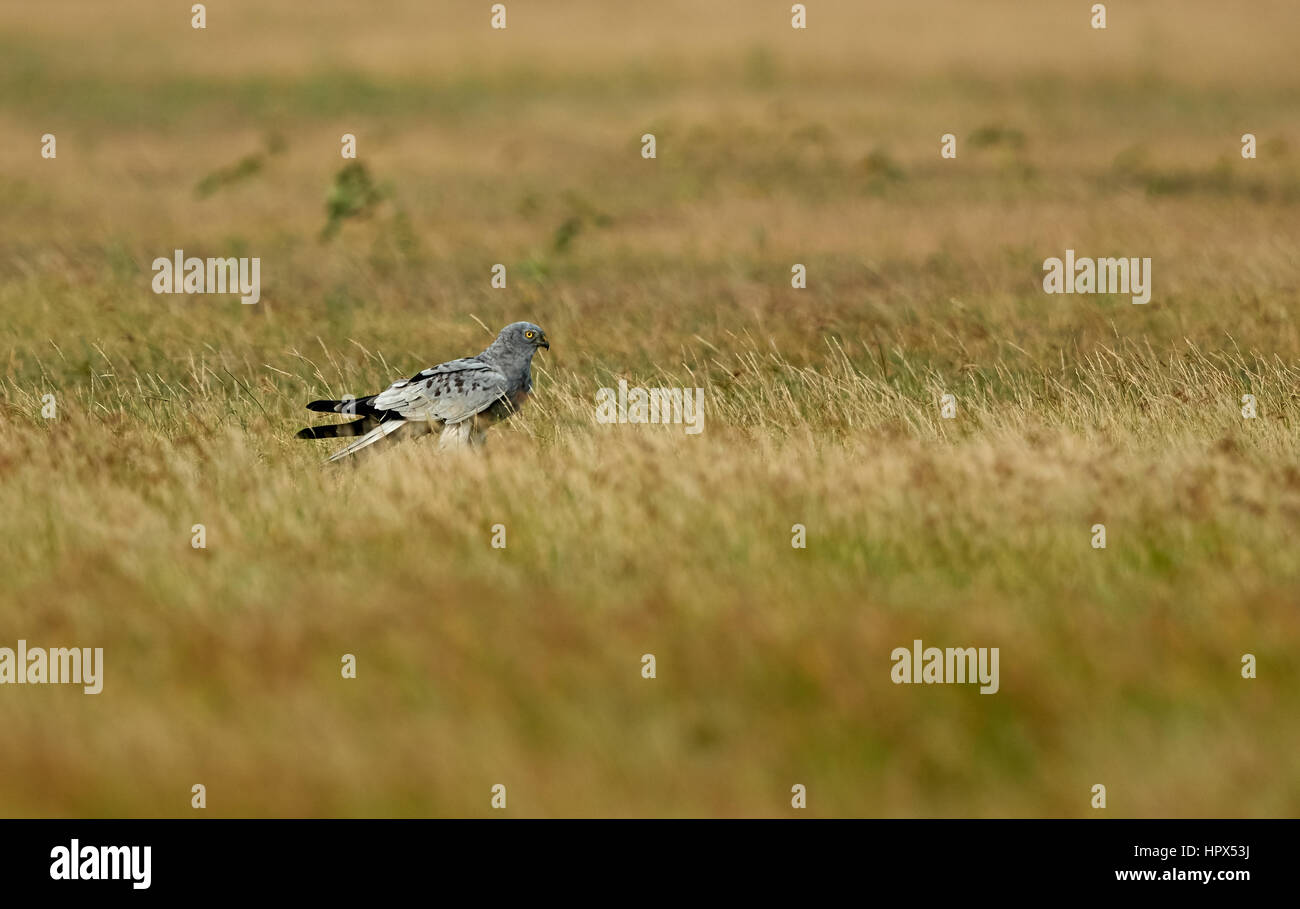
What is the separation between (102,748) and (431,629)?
5.08ft

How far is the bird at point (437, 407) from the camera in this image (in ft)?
34.3

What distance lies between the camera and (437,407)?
Answer: 1048 cm

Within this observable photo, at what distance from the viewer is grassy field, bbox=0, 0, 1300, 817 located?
18.8ft

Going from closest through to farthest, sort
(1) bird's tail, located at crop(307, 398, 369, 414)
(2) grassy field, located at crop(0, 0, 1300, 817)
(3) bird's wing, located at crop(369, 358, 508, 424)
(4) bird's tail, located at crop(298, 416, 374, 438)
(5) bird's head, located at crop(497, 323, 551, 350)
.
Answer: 1. (2) grassy field, located at crop(0, 0, 1300, 817)
2. (4) bird's tail, located at crop(298, 416, 374, 438)
3. (1) bird's tail, located at crop(307, 398, 369, 414)
4. (3) bird's wing, located at crop(369, 358, 508, 424)
5. (5) bird's head, located at crop(497, 323, 551, 350)

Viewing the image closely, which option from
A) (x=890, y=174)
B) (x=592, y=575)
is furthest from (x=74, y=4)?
(x=592, y=575)

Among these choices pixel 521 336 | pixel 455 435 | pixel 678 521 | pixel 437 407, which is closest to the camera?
pixel 678 521

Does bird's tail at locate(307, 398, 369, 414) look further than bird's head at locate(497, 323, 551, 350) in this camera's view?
No

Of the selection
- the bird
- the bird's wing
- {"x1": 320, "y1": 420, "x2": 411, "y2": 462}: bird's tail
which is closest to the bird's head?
the bird

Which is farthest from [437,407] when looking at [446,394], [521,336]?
[521,336]

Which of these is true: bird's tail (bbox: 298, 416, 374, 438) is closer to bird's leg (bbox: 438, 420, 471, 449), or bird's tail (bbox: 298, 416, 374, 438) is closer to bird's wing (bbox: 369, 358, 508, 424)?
bird's wing (bbox: 369, 358, 508, 424)

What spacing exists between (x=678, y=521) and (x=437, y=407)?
2.58 metres

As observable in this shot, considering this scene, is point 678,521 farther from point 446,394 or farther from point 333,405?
point 333,405

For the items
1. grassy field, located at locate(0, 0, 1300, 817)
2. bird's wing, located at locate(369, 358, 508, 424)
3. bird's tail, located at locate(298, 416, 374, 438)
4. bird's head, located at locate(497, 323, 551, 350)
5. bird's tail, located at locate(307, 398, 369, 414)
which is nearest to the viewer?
grassy field, located at locate(0, 0, 1300, 817)

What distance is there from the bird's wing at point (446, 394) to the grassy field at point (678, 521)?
32cm
